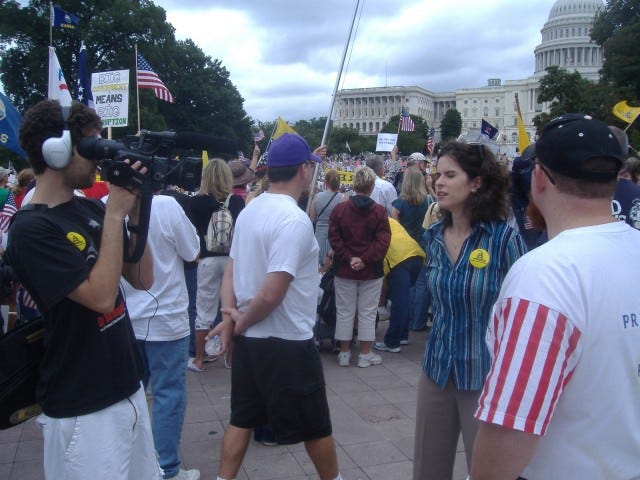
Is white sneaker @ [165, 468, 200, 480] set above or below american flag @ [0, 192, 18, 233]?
below

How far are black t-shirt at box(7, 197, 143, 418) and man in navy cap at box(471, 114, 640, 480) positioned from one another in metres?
1.39

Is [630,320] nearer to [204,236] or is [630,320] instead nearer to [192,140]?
[192,140]

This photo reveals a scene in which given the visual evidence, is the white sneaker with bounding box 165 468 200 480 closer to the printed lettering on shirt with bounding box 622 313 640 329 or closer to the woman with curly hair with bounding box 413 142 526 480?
the woman with curly hair with bounding box 413 142 526 480

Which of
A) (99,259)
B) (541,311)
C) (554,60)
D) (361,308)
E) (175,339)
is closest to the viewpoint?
(541,311)

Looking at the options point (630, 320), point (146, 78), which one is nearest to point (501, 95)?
point (146, 78)

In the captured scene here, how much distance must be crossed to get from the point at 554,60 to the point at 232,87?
64129 mm

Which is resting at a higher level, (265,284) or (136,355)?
(265,284)

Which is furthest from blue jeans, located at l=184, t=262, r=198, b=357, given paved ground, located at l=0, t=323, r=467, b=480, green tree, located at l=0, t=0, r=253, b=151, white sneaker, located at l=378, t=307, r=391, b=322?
green tree, located at l=0, t=0, r=253, b=151

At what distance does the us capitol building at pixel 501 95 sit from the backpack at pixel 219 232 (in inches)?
3877

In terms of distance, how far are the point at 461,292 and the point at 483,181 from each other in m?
0.60

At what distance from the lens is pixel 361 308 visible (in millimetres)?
6426

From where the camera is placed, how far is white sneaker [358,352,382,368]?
6348 millimetres

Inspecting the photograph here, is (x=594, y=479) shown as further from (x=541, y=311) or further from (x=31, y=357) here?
(x=31, y=357)

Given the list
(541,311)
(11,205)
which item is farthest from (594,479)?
(11,205)
